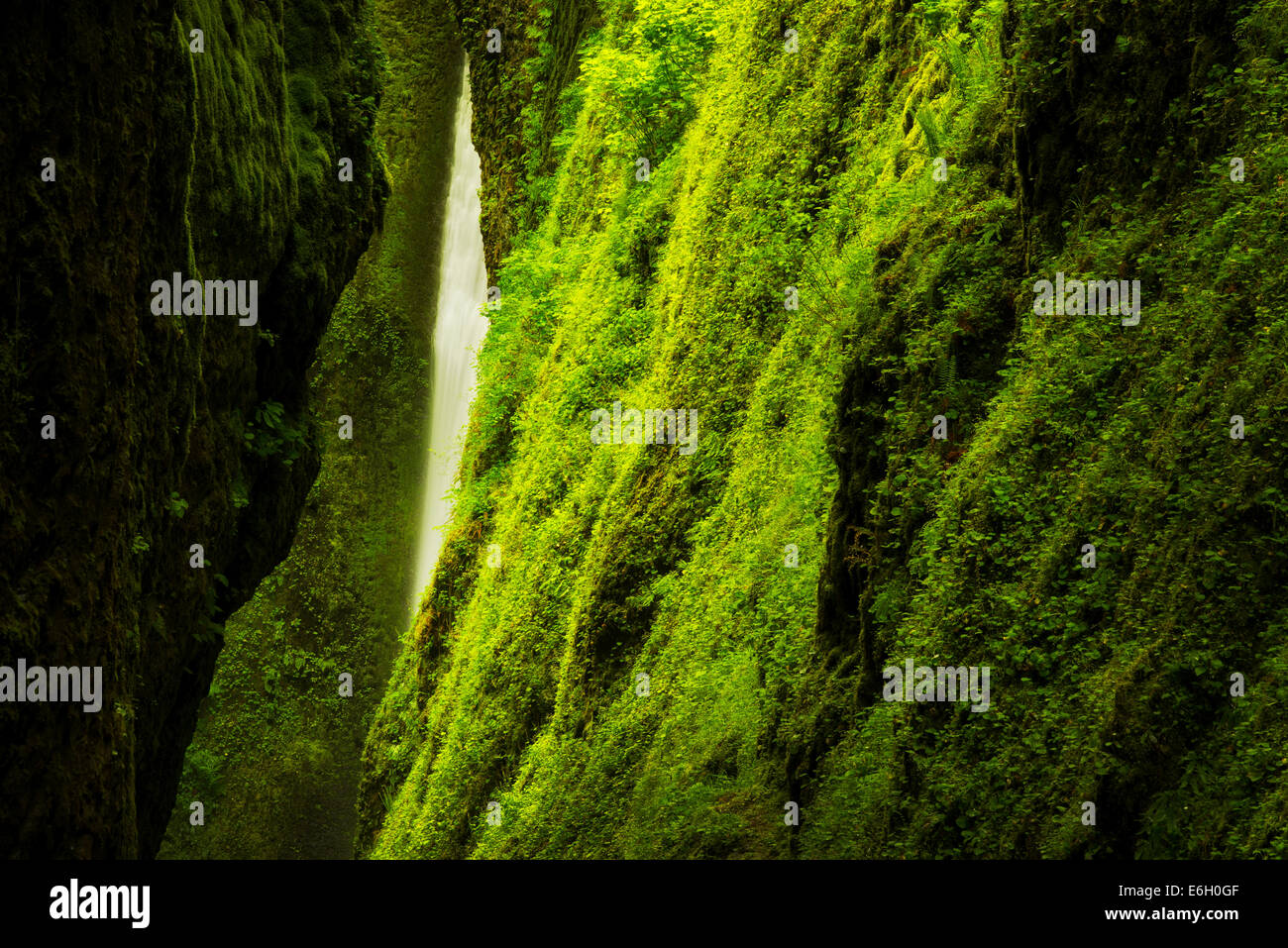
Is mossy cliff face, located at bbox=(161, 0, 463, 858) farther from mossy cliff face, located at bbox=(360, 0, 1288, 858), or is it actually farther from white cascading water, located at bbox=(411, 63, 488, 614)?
mossy cliff face, located at bbox=(360, 0, 1288, 858)

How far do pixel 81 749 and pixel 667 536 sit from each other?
8578 millimetres

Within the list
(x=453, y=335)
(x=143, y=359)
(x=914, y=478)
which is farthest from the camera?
(x=453, y=335)

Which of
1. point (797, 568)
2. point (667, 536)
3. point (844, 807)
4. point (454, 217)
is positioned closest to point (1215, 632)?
point (844, 807)

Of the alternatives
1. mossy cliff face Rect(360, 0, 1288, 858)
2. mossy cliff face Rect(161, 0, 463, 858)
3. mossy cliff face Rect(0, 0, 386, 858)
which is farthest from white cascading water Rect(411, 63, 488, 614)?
mossy cliff face Rect(0, 0, 386, 858)

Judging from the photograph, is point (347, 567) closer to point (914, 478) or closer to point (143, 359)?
point (143, 359)

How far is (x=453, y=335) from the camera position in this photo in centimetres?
4056

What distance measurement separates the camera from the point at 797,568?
12.8 metres

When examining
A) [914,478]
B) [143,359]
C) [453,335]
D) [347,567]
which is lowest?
[914,478]

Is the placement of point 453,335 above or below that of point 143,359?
above

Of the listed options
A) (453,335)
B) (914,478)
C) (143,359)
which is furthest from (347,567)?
(914,478)

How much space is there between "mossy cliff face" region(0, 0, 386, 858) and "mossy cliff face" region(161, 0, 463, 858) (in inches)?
931

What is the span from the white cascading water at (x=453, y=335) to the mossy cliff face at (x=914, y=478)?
17729mm

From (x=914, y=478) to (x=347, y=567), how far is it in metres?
33.9
